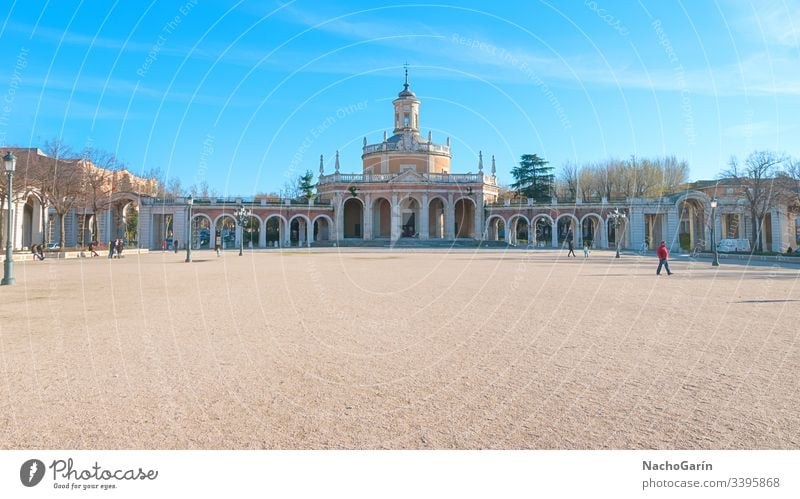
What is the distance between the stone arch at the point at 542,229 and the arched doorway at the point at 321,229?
27.8m

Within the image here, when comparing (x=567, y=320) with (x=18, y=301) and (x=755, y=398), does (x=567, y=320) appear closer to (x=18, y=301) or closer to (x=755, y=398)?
(x=755, y=398)

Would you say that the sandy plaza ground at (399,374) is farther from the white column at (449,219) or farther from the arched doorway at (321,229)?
the arched doorway at (321,229)

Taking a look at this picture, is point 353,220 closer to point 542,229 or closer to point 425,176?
point 425,176

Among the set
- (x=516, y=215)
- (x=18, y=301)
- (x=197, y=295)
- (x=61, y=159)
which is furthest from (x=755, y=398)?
(x=516, y=215)


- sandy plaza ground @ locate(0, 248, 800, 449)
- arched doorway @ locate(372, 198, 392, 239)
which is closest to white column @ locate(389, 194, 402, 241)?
arched doorway @ locate(372, 198, 392, 239)

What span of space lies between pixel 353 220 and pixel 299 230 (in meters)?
7.64

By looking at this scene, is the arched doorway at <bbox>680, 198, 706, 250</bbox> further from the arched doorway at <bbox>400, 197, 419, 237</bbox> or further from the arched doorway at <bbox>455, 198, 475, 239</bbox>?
the arched doorway at <bbox>400, 197, 419, 237</bbox>

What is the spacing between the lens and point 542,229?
79500 mm

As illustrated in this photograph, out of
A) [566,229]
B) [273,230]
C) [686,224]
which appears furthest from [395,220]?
[686,224]

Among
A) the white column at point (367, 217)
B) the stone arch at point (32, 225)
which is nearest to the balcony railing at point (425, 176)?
the white column at point (367, 217)

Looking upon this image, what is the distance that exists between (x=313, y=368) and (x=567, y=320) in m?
5.63

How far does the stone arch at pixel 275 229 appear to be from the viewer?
67562mm

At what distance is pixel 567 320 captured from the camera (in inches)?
394

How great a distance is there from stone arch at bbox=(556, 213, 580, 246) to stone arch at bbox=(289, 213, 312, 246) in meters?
32.6
